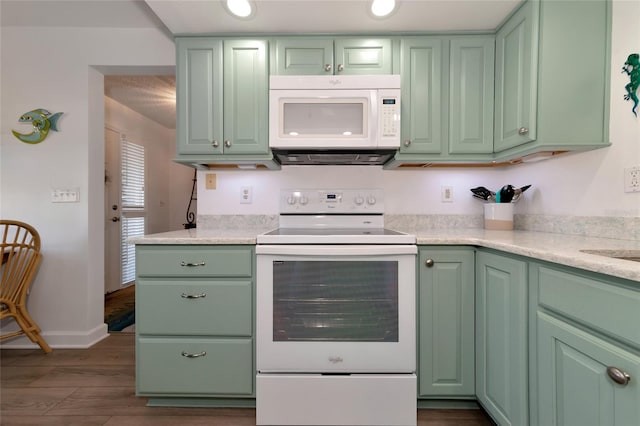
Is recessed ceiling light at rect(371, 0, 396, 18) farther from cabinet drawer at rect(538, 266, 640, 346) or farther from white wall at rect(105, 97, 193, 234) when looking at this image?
white wall at rect(105, 97, 193, 234)

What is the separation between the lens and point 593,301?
844 millimetres

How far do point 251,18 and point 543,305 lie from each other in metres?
1.95

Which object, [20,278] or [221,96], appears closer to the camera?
[221,96]

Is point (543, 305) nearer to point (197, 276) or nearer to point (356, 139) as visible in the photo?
point (356, 139)

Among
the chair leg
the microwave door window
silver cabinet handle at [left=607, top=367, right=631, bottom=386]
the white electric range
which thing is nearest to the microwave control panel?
the microwave door window

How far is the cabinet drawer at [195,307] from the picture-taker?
1.51 metres

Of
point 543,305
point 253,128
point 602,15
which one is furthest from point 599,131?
point 253,128

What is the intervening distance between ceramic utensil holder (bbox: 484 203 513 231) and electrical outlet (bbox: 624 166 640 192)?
55 centimetres

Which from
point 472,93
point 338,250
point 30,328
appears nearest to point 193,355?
point 338,250

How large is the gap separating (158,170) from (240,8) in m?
3.89

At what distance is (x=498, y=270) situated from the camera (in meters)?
1.30

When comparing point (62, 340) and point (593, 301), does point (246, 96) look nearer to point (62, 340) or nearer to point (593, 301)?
point (593, 301)

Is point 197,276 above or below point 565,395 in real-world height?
above

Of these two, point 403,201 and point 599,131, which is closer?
point 599,131
